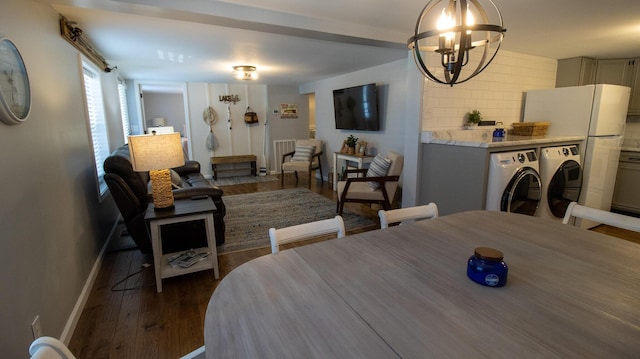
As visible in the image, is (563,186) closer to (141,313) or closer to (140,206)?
(141,313)

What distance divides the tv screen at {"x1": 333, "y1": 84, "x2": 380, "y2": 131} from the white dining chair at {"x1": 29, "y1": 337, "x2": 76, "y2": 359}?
4481 millimetres

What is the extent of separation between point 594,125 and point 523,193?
4.46 ft

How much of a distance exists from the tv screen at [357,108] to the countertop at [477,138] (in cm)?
143

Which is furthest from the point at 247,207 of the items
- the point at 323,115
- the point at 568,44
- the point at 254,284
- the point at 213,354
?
the point at 568,44

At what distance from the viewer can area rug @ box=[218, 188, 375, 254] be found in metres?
3.29

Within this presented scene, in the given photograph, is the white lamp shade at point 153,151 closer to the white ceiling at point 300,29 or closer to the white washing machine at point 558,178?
the white ceiling at point 300,29

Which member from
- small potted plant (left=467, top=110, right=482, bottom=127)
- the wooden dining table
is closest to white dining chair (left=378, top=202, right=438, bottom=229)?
the wooden dining table

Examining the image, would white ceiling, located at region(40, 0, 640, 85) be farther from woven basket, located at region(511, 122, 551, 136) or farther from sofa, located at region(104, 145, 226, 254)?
sofa, located at region(104, 145, 226, 254)

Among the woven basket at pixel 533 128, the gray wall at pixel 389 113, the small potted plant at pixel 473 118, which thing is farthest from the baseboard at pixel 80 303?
the woven basket at pixel 533 128

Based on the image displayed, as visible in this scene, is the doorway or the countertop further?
the doorway

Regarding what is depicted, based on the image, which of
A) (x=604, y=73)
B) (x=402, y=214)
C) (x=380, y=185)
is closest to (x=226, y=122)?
(x=380, y=185)

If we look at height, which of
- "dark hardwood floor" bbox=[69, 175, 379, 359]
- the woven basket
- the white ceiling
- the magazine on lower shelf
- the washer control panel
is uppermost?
the white ceiling

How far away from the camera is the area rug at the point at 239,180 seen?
20.7 ft

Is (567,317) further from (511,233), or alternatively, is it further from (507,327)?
(511,233)
